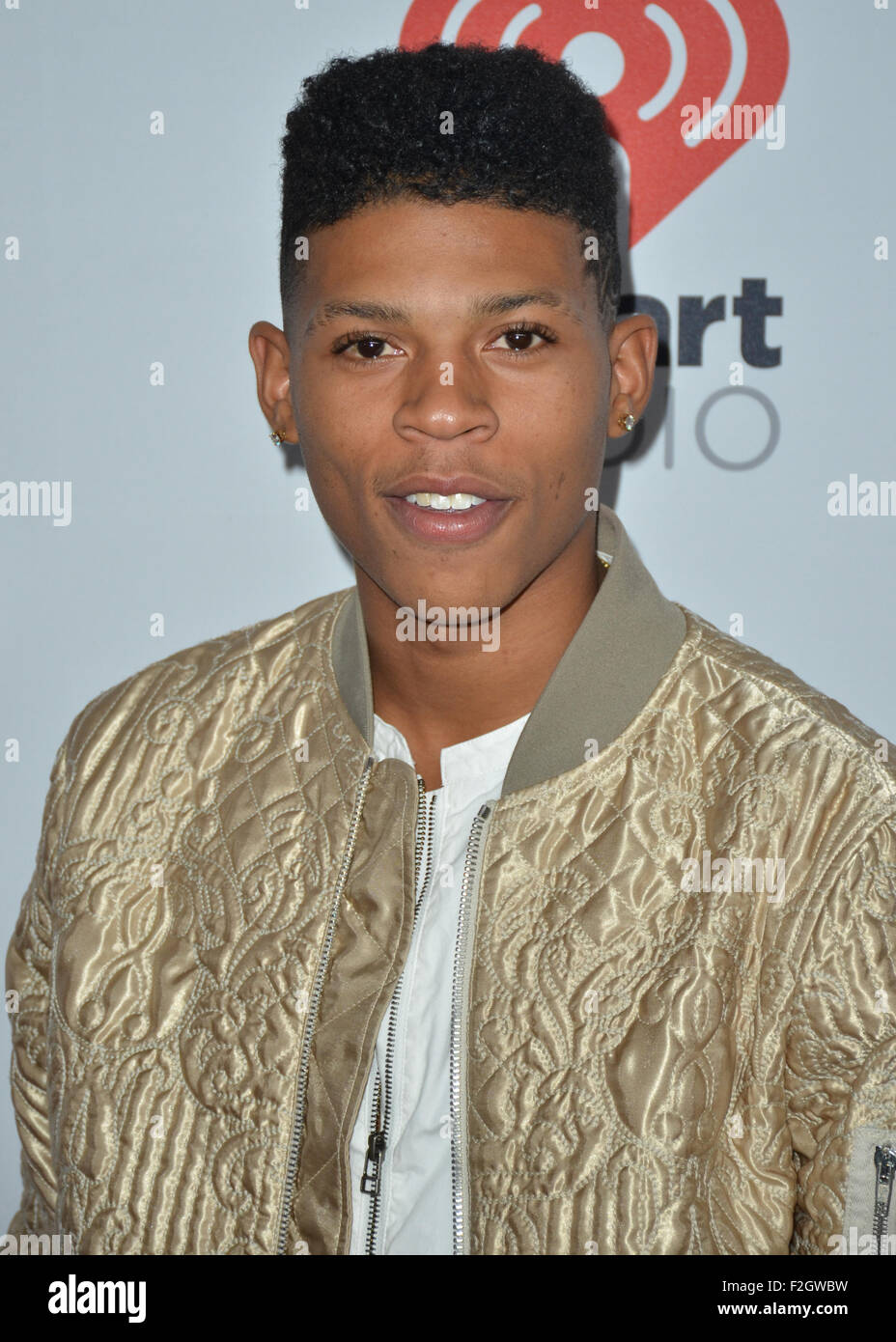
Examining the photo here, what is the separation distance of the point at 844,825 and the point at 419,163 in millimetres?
626

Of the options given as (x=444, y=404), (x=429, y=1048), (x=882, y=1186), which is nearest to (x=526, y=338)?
(x=444, y=404)

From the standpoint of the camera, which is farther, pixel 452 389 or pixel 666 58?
pixel 666 58

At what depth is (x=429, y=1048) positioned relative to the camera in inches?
46.8

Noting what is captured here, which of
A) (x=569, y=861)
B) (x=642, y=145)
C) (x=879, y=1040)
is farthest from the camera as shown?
(x=642, y=145)

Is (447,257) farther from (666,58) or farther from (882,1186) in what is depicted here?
(882,1186)

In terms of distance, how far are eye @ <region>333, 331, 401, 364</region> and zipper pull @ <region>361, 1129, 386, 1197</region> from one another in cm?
64

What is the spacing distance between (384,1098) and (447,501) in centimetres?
50

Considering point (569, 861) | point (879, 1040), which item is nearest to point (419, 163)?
point (569, 861)

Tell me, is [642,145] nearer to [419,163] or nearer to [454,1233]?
[419,163]

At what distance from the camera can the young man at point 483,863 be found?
1104 millimetres

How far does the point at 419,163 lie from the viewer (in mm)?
1107

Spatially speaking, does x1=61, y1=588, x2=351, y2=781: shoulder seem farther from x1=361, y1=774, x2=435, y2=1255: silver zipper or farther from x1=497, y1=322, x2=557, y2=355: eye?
x1=497, y1=322, x2=557, y2=355: eye

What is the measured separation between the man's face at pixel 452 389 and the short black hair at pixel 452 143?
2 centimetres

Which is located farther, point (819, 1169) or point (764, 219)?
point (764, 219)
